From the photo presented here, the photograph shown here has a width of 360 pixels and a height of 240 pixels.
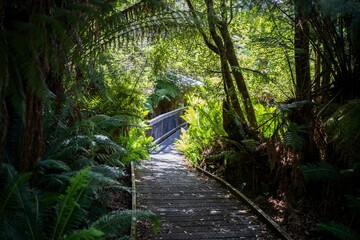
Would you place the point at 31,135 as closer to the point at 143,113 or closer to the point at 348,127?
the point at 348,127

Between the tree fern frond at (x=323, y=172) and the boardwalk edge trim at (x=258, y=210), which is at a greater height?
the tree fern frond at (x=323, y=172)

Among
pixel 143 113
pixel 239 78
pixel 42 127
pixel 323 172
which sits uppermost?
pixel 239 78

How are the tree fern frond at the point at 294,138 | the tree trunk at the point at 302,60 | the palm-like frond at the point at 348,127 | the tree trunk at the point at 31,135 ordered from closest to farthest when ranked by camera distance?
the tree trunk at the point at 31,135 < the palm-like frond at the point at 348,127 < the tree fern frond at the point at 294,138 < the tree trunk at the point at 302,60

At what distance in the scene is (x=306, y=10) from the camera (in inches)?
163

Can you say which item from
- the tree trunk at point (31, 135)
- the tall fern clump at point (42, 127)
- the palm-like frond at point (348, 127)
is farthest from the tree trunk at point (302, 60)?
the tree trunk at point (31, 135)

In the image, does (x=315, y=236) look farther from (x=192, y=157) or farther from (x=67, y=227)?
(x=192, y=157)

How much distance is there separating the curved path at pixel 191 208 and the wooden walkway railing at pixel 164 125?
4722mm

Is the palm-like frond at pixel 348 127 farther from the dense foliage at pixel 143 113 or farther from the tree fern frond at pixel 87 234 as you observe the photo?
the tree fern frond at pixel 87 234

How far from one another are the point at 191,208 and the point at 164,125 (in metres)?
9.15

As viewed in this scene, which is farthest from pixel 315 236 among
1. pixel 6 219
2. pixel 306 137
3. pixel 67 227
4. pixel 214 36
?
pixel 214 36

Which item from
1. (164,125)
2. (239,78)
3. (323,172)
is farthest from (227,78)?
(164,125)

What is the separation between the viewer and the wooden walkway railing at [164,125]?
12552 millimetres

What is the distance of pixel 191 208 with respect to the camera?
201 inches

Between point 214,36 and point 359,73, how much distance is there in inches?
126
